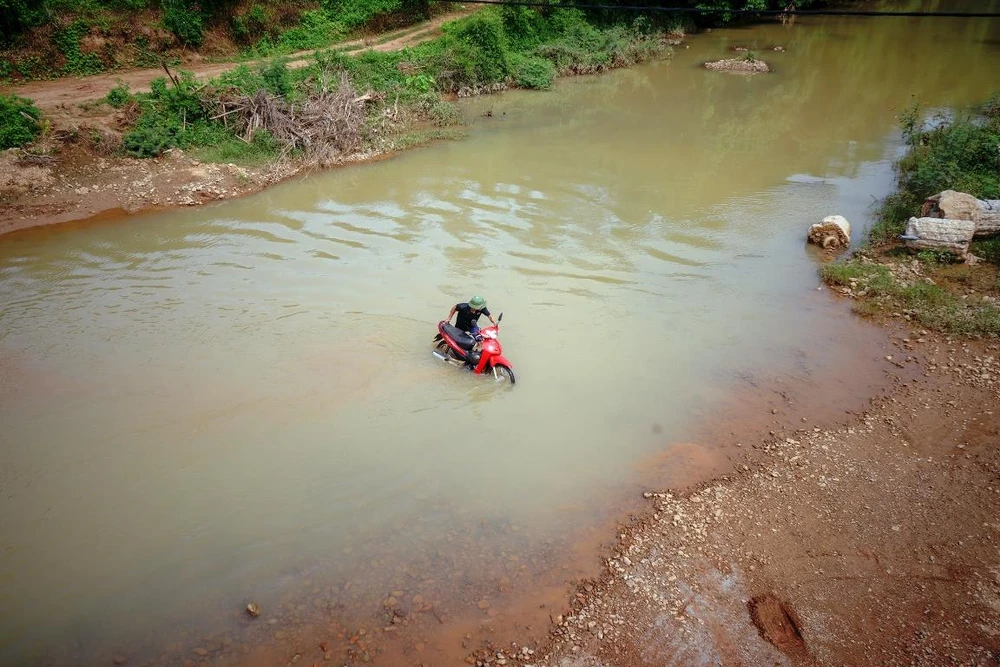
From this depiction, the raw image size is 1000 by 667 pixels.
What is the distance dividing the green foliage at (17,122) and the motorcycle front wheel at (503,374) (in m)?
12.9

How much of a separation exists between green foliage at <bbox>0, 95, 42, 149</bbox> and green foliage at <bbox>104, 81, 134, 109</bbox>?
1.70 m

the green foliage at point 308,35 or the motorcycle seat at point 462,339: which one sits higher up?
the green foliage at point 308,35

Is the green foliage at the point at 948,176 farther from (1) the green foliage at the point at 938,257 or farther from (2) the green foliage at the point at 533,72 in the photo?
(2) the green foliage at the point at 533,72

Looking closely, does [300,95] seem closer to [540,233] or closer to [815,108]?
[540,233]

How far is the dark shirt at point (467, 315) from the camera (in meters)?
8.17

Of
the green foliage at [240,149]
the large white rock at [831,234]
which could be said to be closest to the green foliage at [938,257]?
the large white rock at [831,234]

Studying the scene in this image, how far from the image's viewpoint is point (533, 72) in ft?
73.5

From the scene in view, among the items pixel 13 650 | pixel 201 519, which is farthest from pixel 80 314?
pixel 13 650

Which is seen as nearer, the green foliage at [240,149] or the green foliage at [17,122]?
the green foliage at [17,122]

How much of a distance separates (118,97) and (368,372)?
12.2 meters

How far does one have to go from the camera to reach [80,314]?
9.54 meters

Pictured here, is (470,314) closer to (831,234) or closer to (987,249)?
(831,234)

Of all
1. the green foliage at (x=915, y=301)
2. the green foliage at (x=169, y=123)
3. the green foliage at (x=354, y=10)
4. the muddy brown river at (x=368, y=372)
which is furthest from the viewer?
the green foliage at (x=354, y=10)

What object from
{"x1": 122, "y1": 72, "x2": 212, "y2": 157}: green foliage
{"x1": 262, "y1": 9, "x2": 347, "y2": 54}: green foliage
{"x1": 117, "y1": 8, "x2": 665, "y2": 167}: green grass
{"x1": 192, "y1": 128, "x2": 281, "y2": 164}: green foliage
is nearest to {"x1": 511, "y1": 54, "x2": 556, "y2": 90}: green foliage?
{"x1": 117, "y1": 8, "x2": 665, "y2": 167}: green grass
